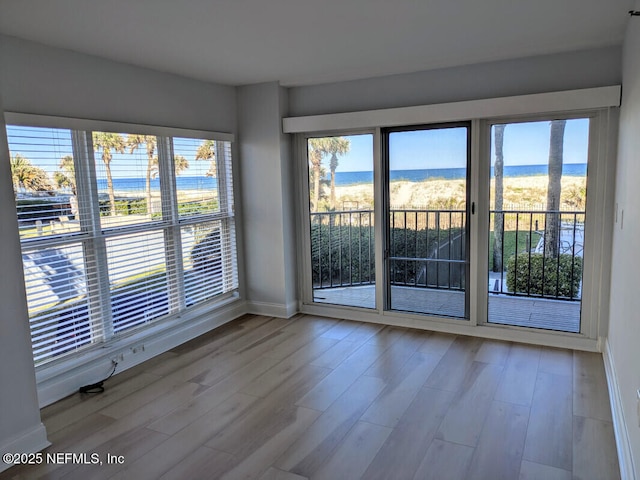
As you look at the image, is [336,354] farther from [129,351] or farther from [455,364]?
[129,351]

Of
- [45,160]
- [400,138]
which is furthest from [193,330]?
[400,138]

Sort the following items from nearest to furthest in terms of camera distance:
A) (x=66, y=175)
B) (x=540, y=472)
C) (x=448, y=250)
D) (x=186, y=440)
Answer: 1. (x=540, y=472)
2. (x=186, y=440)
3. (x=66, y=175)
4. (x=448, y=250)

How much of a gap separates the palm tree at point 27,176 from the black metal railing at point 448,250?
2.46 metres

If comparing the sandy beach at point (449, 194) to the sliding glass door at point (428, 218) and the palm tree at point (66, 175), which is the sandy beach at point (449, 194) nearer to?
the sliding glass door at point (428, 218)

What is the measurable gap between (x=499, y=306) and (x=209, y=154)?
9.71ft

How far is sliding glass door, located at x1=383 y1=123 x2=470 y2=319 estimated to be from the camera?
13.2ft

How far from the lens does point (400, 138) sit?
418 cm

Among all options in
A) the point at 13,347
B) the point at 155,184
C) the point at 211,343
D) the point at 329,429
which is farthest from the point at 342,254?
the point at 13,347

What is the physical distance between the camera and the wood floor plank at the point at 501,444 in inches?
87.7

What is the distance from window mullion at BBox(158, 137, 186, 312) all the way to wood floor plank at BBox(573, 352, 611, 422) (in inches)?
121

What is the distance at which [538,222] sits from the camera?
3.79 meters

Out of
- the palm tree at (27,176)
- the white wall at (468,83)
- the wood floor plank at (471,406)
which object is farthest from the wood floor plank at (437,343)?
the palm tree at (27,176)

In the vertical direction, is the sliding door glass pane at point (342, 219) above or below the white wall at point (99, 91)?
below

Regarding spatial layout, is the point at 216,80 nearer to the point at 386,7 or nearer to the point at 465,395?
the point at 386,7
